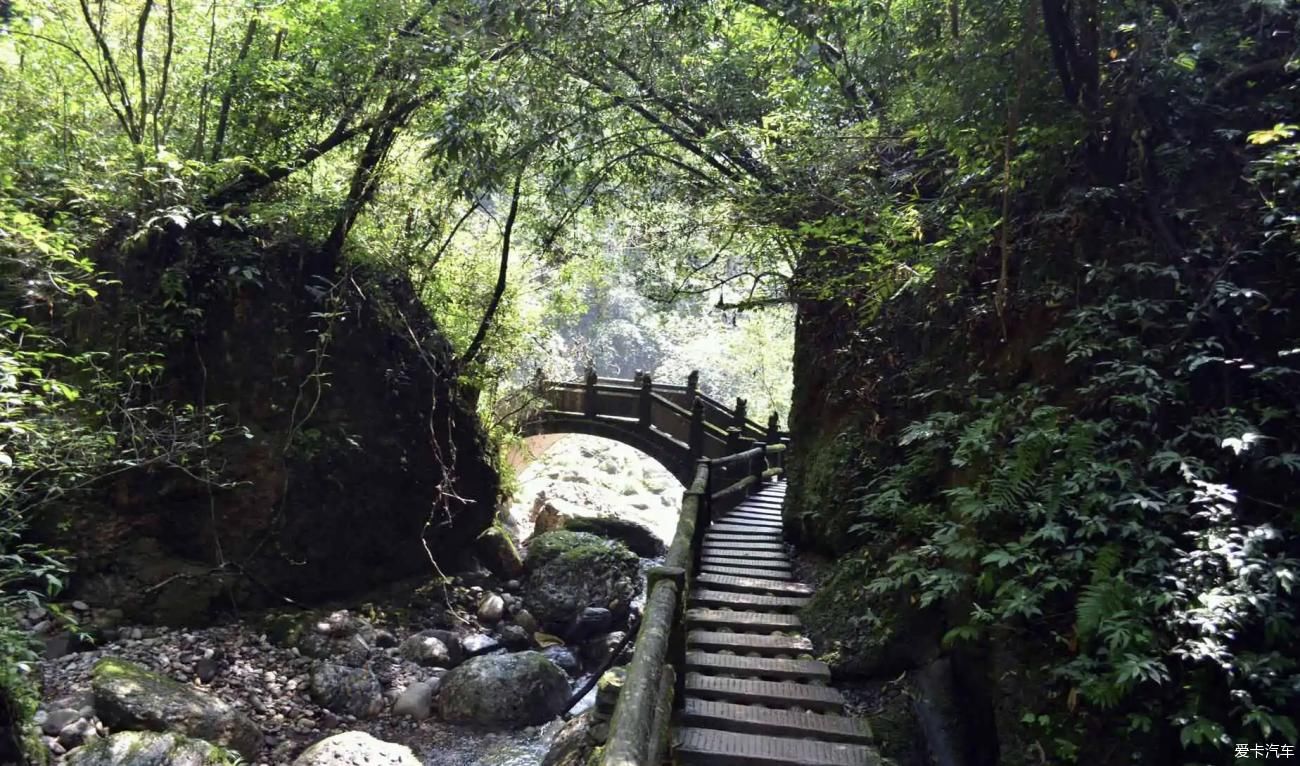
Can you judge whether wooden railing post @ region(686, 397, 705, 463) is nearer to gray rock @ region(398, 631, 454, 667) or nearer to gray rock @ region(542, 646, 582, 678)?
gray rock @ region(542, 646, 582, 678)

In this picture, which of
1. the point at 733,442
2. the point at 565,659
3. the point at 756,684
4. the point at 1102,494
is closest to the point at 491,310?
the point at 565,659

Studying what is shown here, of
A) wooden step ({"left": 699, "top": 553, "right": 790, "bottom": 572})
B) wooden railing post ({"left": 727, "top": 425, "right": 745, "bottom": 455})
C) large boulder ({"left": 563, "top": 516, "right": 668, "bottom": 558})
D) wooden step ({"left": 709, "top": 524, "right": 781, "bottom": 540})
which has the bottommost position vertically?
large boulder ({"left": 563, "top": 516, "right": 668, "bottom": 558})

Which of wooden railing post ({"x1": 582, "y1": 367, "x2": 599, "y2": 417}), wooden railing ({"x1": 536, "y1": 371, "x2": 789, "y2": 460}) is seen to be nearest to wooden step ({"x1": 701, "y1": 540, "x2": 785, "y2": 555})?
wooden railing ({"x1": 536, "y1": 371, "x2": 789, "y2": 460})

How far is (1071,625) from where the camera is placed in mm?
3877

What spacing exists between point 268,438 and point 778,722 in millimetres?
8205

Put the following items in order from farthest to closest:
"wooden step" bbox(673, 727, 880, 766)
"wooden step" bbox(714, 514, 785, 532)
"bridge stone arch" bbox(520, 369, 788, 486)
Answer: "bridge stone arch" bbox(520, 369, 788, 486)
"wooden step" bbox(714, 514, 785, 532)
"wooden step" bbox(673, 727, 880, 766)

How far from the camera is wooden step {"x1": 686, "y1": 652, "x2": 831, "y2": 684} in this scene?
5594 mm

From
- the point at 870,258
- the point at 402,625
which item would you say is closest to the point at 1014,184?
the point at 870,258

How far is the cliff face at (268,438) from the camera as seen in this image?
27.7 ft

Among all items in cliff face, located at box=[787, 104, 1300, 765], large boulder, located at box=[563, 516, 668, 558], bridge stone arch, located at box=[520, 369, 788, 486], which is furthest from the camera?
large boulder, located at box=[563, 516, 668, 558]

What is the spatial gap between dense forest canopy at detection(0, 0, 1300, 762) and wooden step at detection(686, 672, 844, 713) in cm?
75

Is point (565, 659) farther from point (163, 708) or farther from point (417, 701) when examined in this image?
point (163, 708)

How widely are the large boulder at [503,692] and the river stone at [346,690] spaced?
0.81 meters

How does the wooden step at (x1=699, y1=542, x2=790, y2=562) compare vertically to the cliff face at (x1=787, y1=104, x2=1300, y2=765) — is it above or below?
below
